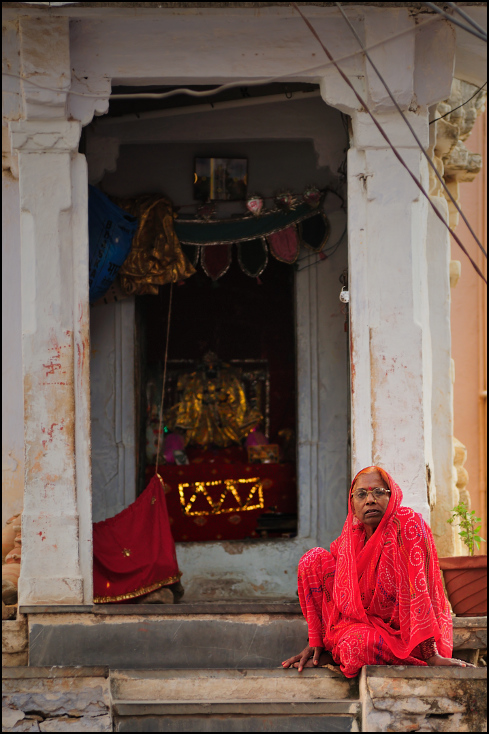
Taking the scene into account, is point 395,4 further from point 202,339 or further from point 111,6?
point 202,339

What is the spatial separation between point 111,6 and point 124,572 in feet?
13.2

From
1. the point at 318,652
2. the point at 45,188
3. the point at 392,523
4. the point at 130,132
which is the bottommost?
the point at 318,652

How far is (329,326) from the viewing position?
8.80m

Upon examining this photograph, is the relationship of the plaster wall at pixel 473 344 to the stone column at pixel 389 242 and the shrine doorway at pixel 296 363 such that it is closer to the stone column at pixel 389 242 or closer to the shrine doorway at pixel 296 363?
the shrine doorway at pixel 296 363

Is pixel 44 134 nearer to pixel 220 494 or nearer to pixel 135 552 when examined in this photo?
pixel 135 552

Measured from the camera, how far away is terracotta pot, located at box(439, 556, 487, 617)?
6.34 m

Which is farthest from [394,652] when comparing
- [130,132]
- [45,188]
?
[130,132]

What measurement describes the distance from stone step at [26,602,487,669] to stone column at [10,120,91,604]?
409 millimetres

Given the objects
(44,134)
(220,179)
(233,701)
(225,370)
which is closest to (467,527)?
(233,701)

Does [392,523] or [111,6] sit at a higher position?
[111,6]

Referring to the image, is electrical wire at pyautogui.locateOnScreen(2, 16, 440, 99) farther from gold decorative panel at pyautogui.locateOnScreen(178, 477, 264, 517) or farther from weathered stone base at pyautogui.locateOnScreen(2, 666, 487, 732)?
gold decorative panel at pyautogui.locateOnScreen(178, 477, 264, 517)

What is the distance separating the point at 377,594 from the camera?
488 cm

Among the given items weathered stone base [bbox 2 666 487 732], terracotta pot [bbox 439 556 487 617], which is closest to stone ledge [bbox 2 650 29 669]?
weathered stone base [bbox 2 666 487 732]

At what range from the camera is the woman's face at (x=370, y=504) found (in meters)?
4.92
